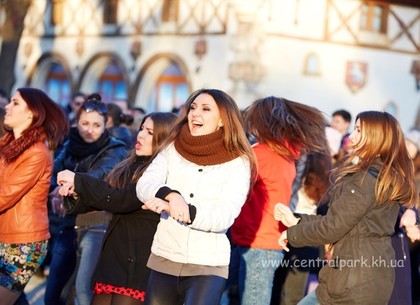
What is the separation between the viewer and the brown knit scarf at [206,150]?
4789 mm

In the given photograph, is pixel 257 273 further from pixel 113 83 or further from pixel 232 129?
pixel 113 83

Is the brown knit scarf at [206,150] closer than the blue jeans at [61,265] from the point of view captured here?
Yes

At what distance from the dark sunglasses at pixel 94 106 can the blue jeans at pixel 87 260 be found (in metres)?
1.02

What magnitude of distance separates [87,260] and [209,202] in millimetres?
2172

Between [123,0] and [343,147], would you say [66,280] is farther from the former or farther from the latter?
[123,0]

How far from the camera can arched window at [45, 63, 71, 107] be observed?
26.0 m

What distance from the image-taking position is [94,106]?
703 centimetres

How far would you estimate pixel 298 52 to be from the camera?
69.2 ft

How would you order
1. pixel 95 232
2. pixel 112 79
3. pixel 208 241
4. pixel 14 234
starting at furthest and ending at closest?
pixel 112 79 < pixel 95 232 < pixel 14 234 < pixel 208 241

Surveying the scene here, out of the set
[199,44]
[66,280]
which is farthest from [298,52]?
[66,280]

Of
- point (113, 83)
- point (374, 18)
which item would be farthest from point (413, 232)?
point (113, 83)

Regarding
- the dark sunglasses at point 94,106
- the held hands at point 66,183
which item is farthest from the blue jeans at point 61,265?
the held hands at point 66,183

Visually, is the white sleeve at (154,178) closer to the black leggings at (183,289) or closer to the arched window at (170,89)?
the black leggings at (183,289)

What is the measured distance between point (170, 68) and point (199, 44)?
6.45ft
